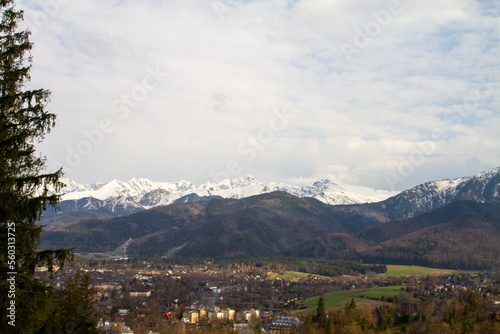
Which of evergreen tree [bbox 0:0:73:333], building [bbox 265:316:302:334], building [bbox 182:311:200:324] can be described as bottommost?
building [bbox 182:311:200:324]

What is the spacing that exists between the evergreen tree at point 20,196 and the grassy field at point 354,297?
103332mm

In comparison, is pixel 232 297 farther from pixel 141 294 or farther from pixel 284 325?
pixel 284 325

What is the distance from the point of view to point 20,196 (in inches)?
561

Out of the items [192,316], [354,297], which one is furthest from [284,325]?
[354,297]

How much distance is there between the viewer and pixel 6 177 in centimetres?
1406

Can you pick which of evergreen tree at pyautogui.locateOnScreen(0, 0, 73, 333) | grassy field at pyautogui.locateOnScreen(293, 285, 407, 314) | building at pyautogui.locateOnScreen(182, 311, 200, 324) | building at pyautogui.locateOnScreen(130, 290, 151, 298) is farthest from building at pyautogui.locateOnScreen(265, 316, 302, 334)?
evergreen tree at pyautogui.locateOnScreen(0, 0, 73, 333)

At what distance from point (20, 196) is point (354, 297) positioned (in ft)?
408

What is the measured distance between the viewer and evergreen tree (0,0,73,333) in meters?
14.0

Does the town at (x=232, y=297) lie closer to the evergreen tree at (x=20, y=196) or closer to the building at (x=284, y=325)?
the building at (x=284, y=325)

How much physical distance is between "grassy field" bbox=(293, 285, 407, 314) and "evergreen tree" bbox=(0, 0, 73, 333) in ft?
339

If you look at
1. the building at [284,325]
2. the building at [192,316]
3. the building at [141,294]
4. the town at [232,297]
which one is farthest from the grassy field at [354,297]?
the building at [141,294]

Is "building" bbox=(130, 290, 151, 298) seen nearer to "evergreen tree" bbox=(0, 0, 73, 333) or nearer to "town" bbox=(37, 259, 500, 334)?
"town" bbox=(37, 259, 500, 334)

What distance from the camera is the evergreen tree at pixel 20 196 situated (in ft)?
45.9

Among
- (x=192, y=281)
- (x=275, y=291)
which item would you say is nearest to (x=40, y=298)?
(x=275, y=291)
